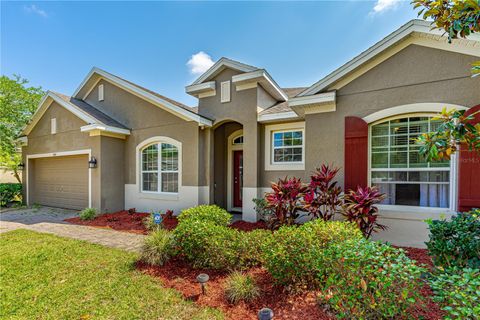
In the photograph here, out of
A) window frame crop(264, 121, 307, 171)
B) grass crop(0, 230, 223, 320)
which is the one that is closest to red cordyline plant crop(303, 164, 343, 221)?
window frame crop(264, 121, 307, 171)

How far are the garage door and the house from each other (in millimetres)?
86

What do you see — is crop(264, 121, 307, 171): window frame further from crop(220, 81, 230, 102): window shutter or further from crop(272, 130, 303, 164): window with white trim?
crop(220, 81, 230, 102): window shutter

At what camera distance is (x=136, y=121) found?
426 inches

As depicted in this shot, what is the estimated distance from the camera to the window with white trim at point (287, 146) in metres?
8.65

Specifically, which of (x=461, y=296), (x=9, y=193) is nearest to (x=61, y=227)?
(x=9, y=193)

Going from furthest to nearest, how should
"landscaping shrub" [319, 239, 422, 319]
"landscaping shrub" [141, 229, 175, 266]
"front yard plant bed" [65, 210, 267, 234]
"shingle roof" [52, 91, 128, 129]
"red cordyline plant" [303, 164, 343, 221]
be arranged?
"shingle roof" [52, 91, 128, 129] → "front yard plant bed" [65, 210, 267, 234] → "red cordyline plant" [303, 164, 343, 221] → "landscaping shrub" [141, 229, 175, 266] → "landscaping shrub" [319, 239, 422, 319]

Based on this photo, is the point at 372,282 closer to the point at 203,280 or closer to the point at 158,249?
the point at 203,280

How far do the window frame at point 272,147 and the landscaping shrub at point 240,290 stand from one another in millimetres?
5388

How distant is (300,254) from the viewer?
11.7 ft

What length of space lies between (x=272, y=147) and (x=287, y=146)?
1.93 feet

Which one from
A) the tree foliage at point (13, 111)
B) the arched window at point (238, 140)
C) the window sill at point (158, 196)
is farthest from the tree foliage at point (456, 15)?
the tree foliage at point (13, 111)

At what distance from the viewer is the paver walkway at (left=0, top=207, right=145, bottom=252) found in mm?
6641

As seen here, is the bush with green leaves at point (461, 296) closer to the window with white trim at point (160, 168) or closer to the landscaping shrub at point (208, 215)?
the landscaping shrub at point (208, 215)

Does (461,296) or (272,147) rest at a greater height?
(272,147)
